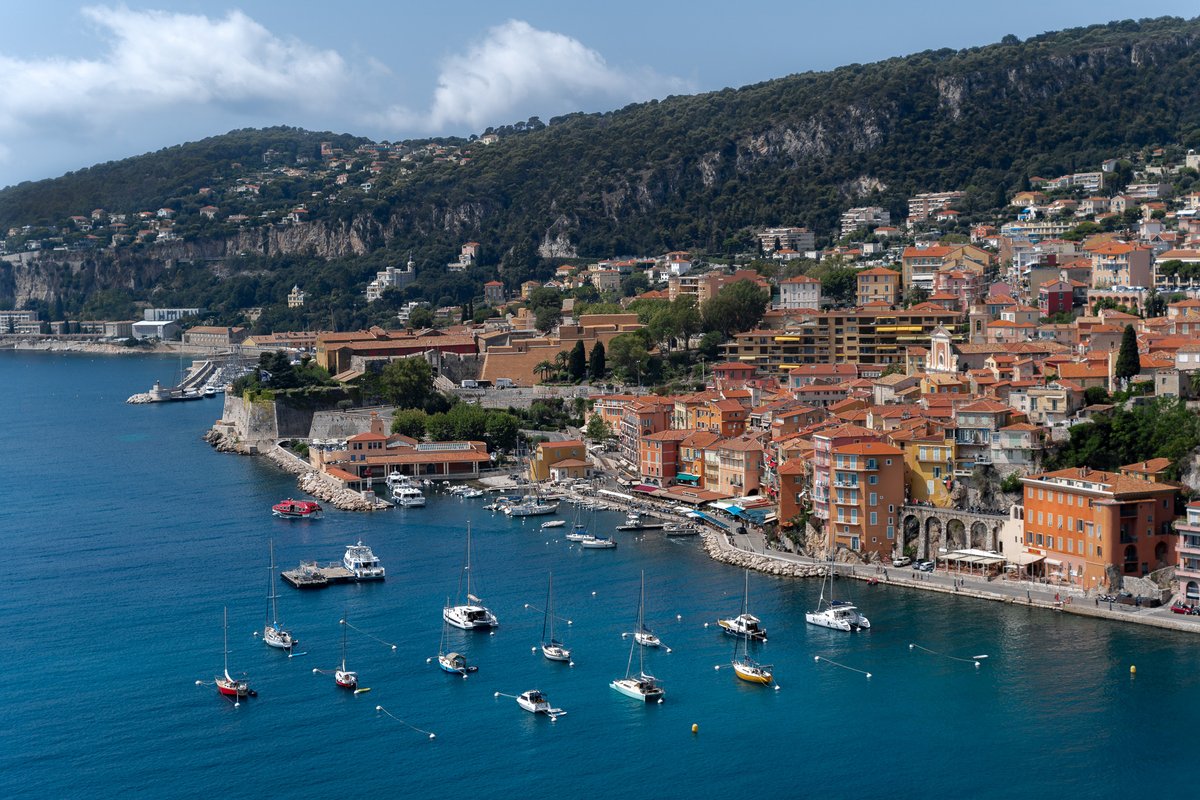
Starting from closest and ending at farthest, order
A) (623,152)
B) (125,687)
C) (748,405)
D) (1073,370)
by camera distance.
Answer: (125,687) → (1073,370) → (748,405) → (623,152)

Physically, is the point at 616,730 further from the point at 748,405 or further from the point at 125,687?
the point at 748,405

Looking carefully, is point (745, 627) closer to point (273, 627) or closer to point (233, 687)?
point (273, 627)

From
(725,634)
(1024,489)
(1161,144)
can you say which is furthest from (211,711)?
(1161,144)

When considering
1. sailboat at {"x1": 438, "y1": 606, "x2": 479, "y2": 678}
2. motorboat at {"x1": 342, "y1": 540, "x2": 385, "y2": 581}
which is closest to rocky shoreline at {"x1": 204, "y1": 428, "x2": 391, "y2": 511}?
motorboat at {"x1": 342, "y1": 540, "x2": 385, "y2": 581}

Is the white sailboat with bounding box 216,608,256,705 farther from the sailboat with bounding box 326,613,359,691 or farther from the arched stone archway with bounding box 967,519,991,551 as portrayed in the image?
the arched stone archway with bounding box 967,519,991,551

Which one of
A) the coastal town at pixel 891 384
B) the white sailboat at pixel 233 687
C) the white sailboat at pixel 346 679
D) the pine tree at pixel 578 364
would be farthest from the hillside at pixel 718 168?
the white sailboat at pixel 233 687

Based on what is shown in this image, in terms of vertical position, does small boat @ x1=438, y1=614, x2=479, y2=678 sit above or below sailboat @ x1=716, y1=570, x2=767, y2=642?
below
